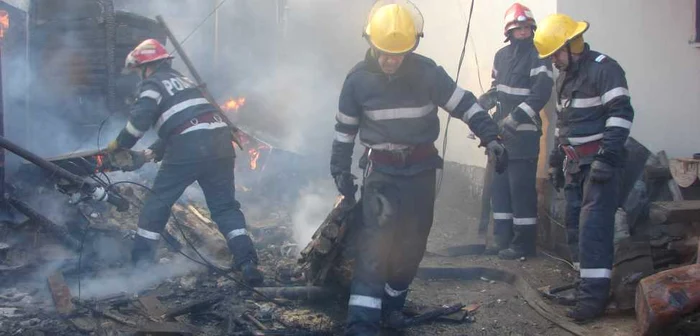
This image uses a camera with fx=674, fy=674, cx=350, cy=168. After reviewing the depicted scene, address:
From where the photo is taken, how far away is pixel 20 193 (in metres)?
7.16

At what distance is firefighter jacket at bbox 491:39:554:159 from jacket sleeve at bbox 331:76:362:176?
2.35 metres

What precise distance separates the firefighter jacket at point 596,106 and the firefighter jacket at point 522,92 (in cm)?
81

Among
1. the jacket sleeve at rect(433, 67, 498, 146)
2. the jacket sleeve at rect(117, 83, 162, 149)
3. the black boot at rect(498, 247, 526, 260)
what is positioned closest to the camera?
the jacket sleeve at rect(433, 67, 498, 146)

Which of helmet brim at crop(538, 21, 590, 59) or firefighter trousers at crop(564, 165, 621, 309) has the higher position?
helmet brim at crop(538, 21, 590, 59)

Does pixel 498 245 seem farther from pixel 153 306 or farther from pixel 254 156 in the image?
pixel 254 156

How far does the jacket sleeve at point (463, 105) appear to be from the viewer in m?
5.05

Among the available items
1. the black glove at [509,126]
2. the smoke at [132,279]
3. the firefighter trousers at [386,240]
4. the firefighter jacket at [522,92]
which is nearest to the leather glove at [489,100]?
the firefighter jacket at [522,92]

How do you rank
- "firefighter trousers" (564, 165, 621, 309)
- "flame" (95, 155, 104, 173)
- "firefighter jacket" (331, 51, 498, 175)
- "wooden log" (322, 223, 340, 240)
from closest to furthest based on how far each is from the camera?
"firefighter jacket" (331, 51, 498, 175), "wooden log" (322, 223, 340, 240), "firefighter trousers" (564, 165, 621, 309), "flame" (95, 155, 104, 173)

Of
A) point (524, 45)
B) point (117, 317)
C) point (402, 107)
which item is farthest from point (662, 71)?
point (117, 317)

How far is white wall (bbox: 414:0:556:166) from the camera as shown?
8.66m

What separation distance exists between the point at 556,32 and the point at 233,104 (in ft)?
24.3

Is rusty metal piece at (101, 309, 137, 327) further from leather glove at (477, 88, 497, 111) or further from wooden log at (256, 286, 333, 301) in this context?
leather glove at (477, 88, 497, 111)

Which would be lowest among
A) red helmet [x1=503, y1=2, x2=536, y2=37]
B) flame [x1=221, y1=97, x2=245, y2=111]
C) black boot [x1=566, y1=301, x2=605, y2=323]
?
black boot [x1=566, y1=301, x2=605, y2=323]

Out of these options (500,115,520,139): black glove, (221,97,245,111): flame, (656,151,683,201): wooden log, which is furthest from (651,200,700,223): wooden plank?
(221,97,245,111): flame
